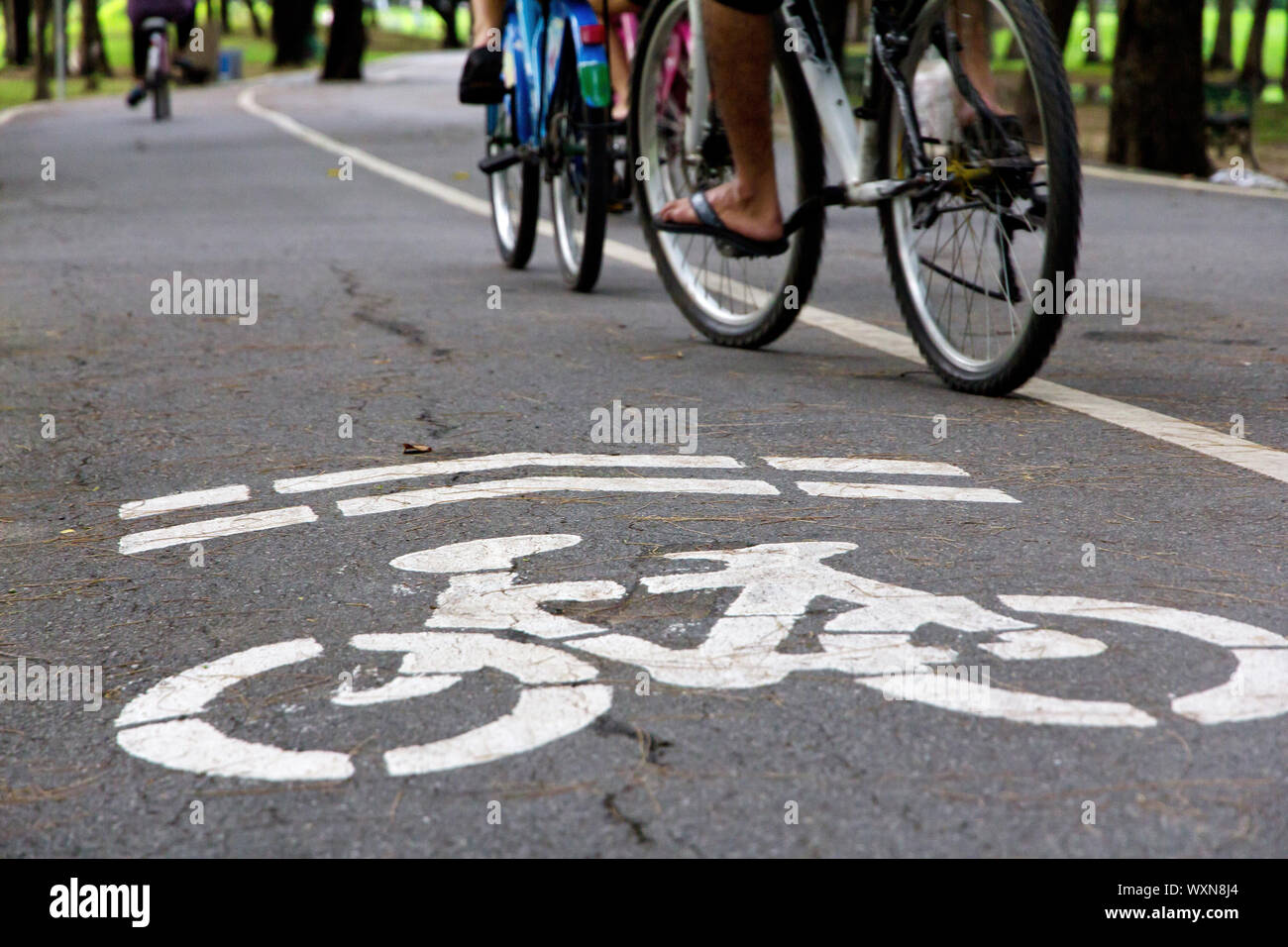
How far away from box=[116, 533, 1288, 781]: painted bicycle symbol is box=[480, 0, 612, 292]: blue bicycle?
3559mm

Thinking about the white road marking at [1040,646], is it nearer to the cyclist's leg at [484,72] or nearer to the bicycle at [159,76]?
the cyclist's leg at [484,72]

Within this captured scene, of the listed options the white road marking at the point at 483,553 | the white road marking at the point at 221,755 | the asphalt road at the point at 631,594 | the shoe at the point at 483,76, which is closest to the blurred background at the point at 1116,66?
the asphalt road at the point at 631,594

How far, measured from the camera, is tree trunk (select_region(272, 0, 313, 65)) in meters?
51.1

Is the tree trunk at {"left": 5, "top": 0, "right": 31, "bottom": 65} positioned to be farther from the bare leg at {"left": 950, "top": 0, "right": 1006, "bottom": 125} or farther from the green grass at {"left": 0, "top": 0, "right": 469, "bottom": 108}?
the bare leg at {"left": 950, "top": 0, "right": 1006, "bottom": 125}

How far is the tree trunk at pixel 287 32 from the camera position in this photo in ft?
168

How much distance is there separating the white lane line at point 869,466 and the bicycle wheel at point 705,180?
142 centimetres

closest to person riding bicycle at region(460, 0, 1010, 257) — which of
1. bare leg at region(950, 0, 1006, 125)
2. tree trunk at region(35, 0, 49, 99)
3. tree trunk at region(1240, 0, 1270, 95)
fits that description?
bare leg at region(950, 0, 1006, 125)

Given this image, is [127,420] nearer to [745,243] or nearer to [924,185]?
[745,243]

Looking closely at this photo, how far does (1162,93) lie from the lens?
13.8 meters

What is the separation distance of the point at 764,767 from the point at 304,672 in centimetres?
77

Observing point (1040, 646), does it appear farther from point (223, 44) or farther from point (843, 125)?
point (223, 44)

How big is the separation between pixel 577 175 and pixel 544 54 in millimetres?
465

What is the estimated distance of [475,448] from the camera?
4242mm
